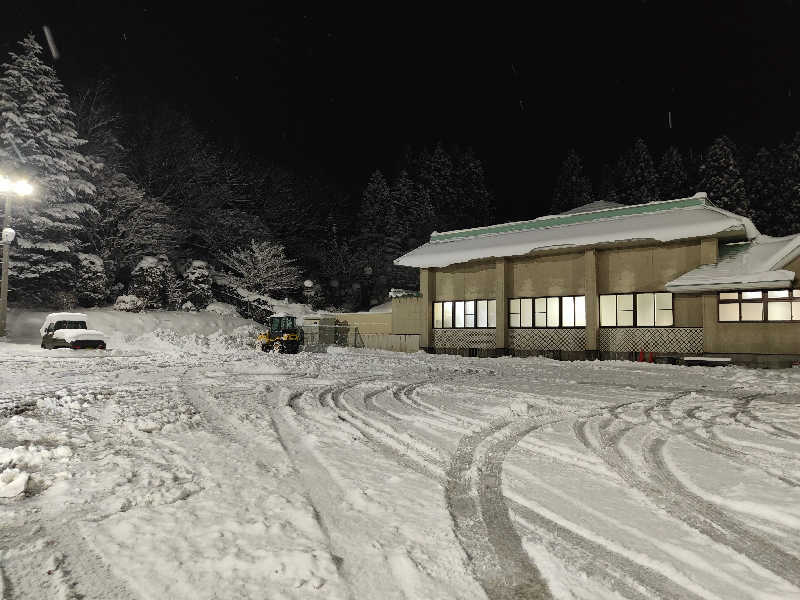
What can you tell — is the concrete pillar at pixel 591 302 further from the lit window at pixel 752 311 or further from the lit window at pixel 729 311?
the lit window at pixel 752 311

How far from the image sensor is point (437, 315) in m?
28.6

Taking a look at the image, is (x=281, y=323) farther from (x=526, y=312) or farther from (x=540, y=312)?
(x=540, y=312)

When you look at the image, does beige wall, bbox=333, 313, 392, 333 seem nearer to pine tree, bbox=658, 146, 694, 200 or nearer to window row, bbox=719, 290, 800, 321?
window row, bbox=719, 290, 800, 321

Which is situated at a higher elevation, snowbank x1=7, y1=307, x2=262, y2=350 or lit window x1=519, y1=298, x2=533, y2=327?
lit window x1=519, y1=298, x2=533, y2=327

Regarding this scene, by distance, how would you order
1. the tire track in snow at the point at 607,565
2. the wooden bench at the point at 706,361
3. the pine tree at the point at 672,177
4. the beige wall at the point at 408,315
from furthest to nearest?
the pine tree at the point at 672,177
the beige wall at the point at 408,315
the wooden bench at the point at 706,361
the tire track in snow at the point at 607,565

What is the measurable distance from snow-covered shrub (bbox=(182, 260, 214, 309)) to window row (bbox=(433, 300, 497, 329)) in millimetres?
17775

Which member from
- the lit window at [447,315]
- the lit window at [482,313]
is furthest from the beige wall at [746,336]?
the lit window at [447,315]

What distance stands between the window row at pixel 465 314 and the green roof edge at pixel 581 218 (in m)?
4.24

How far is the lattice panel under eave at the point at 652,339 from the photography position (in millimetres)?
21141

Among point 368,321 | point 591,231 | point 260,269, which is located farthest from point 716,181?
point 260,269

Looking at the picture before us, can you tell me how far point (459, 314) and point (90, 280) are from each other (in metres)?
22.7

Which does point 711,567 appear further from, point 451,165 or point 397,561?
point 451,165

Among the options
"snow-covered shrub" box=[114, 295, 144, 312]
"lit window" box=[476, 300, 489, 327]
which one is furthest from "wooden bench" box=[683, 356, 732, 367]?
"snow-covered shrub" box=[114, 295, 144, 312]

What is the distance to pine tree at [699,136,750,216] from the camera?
42.8 metres
